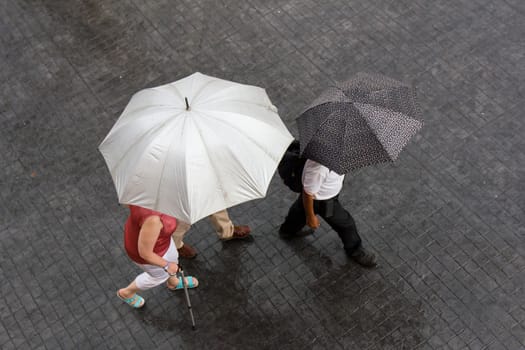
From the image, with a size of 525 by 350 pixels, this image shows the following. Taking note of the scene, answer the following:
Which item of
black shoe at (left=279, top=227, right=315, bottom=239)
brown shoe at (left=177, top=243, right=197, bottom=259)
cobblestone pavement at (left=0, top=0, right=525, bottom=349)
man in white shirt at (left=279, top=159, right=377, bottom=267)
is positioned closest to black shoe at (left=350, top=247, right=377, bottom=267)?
man in white shirt at (left=279, top=159, right=377, bottom=267)

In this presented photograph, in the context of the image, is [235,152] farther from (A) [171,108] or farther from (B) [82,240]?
(B) [82,240]

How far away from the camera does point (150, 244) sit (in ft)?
15.5

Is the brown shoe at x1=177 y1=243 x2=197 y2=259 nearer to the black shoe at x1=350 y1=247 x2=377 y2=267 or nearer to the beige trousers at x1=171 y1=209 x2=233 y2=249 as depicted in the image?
the beige trousers at x1=171 y1=209 x2=233 y2=249

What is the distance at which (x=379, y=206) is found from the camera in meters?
6.75

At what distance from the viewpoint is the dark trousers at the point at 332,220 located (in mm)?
5504

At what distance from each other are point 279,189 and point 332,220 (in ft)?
4.35

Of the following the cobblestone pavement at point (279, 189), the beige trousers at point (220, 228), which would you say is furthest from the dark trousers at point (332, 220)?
the beige trousers at point (220, 228)

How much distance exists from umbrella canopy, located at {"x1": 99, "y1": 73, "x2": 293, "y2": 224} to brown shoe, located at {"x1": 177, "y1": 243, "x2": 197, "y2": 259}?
175cm

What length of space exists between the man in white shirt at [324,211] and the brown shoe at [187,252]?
94 centimetres

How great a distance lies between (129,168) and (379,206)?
3.13 m

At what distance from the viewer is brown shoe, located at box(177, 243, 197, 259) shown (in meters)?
6.36

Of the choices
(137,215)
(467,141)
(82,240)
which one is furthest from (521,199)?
(82,240)

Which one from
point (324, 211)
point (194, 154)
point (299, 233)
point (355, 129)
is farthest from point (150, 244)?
point (299, 233)

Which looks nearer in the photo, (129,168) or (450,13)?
(129,168)
